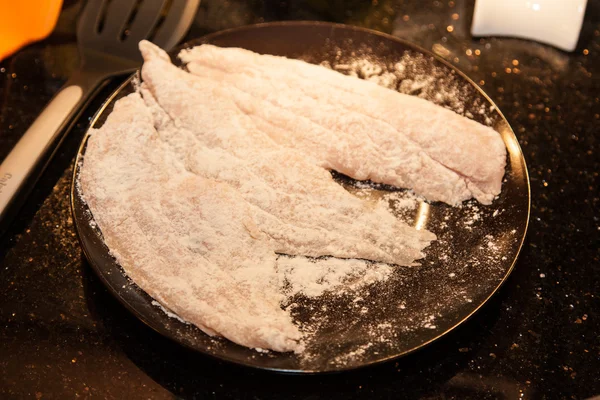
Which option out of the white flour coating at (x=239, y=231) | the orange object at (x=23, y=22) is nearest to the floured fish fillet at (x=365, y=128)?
the white flour coating at (x=239, y=231)

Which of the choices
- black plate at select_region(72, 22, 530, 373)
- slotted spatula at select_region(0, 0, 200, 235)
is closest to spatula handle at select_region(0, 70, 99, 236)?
slotted spatula at select_region(0, 0, 200, 235)

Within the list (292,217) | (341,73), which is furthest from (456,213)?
(341,73)

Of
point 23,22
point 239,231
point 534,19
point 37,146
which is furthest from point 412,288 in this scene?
point 23,22

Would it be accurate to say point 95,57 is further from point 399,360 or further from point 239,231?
point 399,360

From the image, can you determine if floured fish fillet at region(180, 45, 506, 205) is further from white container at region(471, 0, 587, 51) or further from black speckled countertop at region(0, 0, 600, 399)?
white container at region(471, 0, 587, 51)

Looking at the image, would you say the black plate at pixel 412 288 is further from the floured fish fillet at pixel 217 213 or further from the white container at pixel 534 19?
the white container at pixel 534 19

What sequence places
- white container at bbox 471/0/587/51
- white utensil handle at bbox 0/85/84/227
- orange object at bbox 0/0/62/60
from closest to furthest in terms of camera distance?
white utensil handle at bbox 0/85/84/227, orange object at bbox 0/0/62/60, white container at bbox 471/0/587/51

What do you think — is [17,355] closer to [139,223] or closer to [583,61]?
[139,223]
